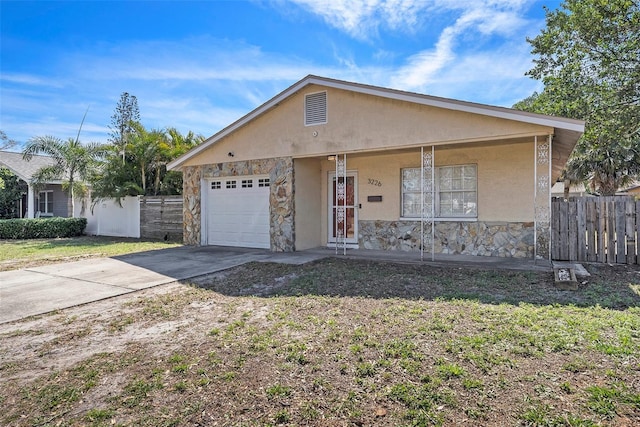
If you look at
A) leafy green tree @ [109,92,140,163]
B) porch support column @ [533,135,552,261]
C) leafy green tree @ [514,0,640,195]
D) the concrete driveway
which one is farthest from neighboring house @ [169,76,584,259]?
leafy green tree @ [109,92,140,163]

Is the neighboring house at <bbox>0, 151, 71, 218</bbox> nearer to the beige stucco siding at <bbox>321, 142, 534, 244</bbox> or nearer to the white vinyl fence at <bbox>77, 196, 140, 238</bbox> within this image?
the white vinyl fence at <bbox>77, 196, 140, 238</bbox>

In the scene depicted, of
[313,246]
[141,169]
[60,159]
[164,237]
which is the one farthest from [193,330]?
[60,159]

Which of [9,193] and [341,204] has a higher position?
[9,193]

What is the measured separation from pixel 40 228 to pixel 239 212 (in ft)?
36.5

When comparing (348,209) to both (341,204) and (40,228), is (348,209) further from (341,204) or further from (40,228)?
(40,228)

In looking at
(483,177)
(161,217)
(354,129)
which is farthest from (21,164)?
(483,177)

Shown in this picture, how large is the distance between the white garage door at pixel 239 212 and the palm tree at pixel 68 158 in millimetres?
8688

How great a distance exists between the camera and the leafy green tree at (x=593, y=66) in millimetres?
11883

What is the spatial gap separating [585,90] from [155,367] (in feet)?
51.4

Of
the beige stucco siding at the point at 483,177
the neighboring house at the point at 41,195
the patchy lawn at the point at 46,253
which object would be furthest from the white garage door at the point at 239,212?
the neighboring house at the point at 41,195

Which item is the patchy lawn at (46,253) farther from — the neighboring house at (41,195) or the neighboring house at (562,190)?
the neighboring house at (562,190)

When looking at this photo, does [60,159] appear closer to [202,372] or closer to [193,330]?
[193,330]

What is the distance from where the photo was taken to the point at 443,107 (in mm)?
8727

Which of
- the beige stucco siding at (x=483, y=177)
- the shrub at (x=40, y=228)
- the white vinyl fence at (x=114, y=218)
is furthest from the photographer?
the white vinyl fence at (x=114, y=218)
